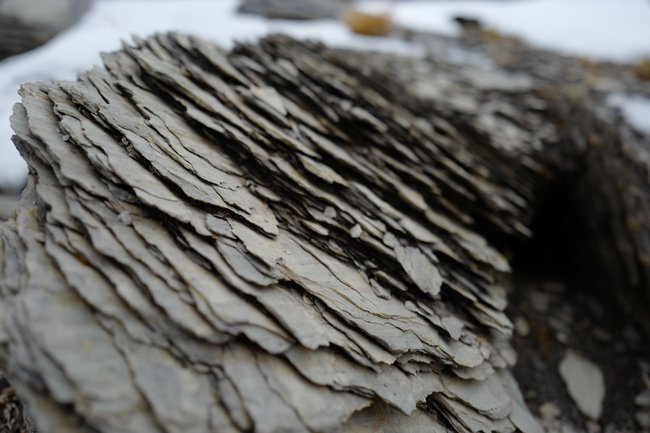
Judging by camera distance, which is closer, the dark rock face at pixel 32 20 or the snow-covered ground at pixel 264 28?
the snow-covered ground at pixel 264 28

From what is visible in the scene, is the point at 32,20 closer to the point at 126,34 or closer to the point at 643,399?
the point at 126,34

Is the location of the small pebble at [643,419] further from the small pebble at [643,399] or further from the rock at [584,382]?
the rock at [584,382]

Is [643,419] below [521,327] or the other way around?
below

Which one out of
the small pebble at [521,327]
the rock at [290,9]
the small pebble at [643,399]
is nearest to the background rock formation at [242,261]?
the small pebble at [521,327]

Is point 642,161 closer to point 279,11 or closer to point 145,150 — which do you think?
point 145,150

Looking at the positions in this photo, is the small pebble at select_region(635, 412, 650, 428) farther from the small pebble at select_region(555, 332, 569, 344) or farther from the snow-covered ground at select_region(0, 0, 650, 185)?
the snow-covered ground at select_region(0, 0, 650, 185)

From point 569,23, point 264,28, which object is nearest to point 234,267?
point 264,28

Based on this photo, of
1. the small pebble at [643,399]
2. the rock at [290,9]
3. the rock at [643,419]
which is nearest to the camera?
the rock at [643,419]

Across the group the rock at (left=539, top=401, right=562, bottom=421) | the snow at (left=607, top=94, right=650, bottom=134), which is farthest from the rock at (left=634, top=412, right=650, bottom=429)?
the snow at (left=607, top=94, right=650, bottom=134)
